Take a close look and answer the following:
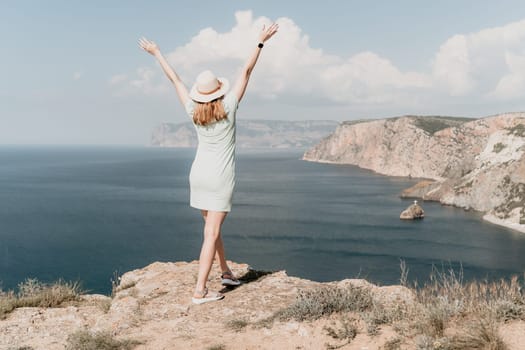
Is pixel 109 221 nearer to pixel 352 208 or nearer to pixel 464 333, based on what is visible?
pixel 352 208

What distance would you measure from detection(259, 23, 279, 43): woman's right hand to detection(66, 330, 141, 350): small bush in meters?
3.76

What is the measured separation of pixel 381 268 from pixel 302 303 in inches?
1931

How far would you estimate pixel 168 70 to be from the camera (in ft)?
18.7

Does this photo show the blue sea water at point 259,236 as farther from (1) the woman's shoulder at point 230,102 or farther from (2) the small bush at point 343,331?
(2) the small bush at point 343,331

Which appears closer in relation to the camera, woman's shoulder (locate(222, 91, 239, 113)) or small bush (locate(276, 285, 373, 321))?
small bush (locate(276, 285, 373, 321))

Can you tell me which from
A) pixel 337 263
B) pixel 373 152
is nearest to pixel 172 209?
pixel 337 263

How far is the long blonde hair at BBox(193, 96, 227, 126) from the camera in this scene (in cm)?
514

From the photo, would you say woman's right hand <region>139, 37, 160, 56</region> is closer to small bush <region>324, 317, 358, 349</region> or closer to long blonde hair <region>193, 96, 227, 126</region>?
long blonde hair <region>193, 96, 227, 126</region>

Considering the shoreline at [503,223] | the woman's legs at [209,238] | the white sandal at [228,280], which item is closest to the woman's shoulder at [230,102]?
the woman's legs at [209,238]

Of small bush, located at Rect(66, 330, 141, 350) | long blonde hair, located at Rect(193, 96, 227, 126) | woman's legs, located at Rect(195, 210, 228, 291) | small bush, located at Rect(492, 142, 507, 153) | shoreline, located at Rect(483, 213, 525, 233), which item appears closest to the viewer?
small bush, located at Rect(66, 330, 141, 350)

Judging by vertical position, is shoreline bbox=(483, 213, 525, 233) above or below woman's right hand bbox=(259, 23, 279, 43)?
below

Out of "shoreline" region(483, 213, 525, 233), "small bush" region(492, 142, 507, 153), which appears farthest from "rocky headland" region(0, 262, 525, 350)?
"small bush" region(492, 142, 507, 153)

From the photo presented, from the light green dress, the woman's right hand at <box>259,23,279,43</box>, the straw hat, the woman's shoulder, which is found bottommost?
the light green dress

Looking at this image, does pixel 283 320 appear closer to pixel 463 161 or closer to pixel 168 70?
pixel 168 70
